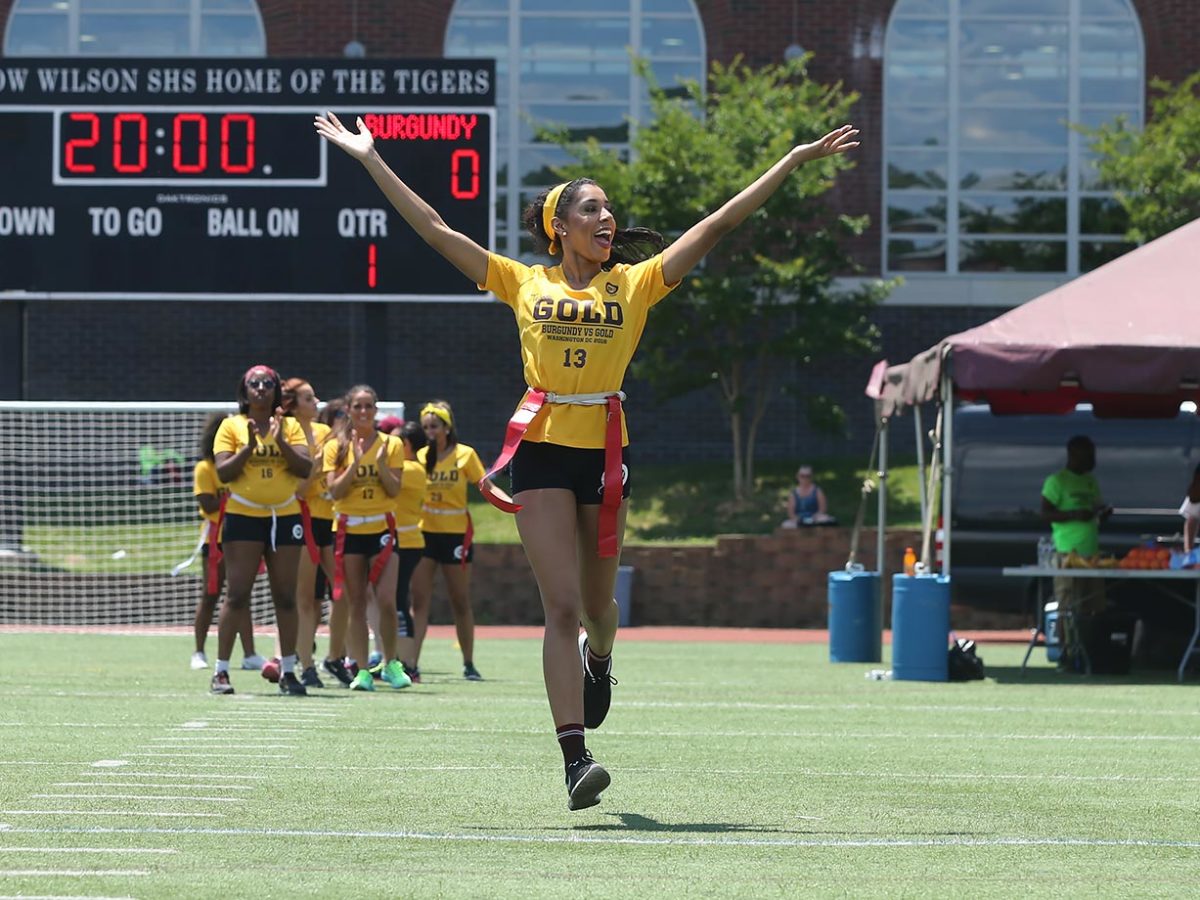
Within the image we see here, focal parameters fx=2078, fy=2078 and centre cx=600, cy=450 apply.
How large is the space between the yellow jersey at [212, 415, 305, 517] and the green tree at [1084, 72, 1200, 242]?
21.0 meters

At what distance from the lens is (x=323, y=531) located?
44.6 ft

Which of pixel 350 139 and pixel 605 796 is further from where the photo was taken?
pixel 350 139

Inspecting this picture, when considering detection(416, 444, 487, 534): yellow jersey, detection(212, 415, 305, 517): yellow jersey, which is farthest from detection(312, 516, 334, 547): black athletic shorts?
detection(212, 415, 305, 517): yellow jersey

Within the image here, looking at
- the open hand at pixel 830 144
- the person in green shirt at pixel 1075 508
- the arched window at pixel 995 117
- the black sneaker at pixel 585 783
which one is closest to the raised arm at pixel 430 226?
the open hand at pixel 830 144

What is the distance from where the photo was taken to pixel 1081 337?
14633 millimetres

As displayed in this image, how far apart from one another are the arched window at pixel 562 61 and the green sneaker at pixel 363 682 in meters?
20.9

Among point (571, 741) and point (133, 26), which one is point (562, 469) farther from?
point (133, 26)

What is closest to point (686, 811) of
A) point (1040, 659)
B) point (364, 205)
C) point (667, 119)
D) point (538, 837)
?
point (538, 837)

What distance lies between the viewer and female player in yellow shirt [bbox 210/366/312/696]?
1194 centimetres

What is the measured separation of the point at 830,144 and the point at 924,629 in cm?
830

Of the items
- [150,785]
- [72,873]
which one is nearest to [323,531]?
[150,785]

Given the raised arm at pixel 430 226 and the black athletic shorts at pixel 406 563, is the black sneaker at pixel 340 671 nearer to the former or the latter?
the black athletic shorts at pixel 406 563

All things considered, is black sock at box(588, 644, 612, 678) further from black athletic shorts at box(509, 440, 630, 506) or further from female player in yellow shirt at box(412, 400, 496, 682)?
female player in yellow shirt at box(412, 400, 496, 682)

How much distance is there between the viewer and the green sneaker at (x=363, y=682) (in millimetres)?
13008
